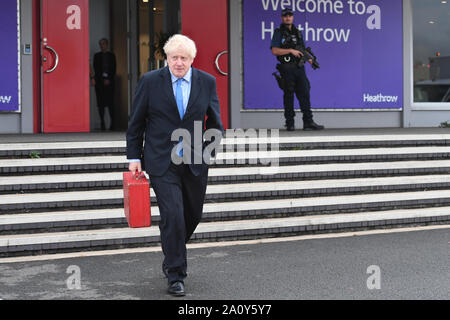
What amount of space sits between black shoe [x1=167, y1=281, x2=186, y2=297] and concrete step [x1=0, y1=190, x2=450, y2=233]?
2.13 meters

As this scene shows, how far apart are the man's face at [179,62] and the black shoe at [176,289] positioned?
146 centimetres

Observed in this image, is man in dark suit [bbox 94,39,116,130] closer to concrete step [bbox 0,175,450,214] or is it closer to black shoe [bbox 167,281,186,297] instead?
concrete step [bbox 0,175,450,214]

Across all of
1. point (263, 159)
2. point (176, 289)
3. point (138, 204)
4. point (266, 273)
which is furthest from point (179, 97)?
point (263, 159)

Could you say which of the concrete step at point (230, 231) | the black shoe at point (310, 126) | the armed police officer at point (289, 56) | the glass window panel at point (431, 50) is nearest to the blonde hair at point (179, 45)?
the concrete step at point (230, 231)

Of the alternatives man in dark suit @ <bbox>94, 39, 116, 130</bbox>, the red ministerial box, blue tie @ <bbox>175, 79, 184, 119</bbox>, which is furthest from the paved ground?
man in dark suit @ <bbox>94, 39, 116, 130</bbox>

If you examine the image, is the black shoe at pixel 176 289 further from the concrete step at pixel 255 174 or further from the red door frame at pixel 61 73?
the red door frame at pixel 61 73

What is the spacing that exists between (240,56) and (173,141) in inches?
311

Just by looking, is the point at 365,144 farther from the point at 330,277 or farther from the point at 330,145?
the point at 330,277

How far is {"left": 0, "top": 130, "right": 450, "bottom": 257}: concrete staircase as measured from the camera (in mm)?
6562

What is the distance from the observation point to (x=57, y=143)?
8305 millimetres

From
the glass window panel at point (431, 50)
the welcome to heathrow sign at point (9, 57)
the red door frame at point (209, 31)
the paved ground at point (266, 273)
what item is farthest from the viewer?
the glass window panel at point (431, 50)

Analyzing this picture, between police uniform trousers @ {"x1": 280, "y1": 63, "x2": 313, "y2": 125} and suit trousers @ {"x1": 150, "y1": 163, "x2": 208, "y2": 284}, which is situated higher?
police uniform trousers @ {"x1": 280, "y1": 63, "x2": 313, "y2": 125}

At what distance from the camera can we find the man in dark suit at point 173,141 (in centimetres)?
479
